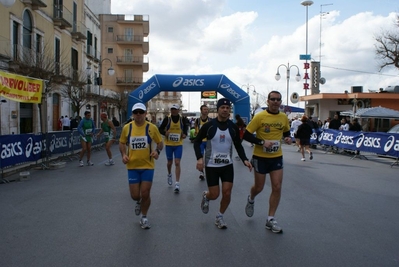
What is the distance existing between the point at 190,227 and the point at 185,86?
15.0 metres

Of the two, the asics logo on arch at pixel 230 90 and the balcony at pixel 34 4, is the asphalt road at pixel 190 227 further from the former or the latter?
the balcony at pixel 34 4

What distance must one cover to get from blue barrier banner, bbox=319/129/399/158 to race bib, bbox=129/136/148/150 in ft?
38.7

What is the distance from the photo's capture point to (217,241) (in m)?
5.13

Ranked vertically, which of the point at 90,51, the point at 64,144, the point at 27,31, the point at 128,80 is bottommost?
the point at 64,144

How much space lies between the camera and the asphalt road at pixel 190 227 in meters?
4.56

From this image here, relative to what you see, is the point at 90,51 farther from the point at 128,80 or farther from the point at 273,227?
the point at 273,227

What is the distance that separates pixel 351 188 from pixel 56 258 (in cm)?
727

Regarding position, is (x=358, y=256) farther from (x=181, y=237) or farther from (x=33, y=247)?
(x=33, y=247)

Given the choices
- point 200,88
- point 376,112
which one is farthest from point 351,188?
point 376,112

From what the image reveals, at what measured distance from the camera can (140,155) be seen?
18.8ft

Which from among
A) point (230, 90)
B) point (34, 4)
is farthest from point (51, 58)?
point (230, 90)

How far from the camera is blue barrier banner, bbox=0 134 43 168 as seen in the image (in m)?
10.4

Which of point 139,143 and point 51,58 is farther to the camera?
point 51,58

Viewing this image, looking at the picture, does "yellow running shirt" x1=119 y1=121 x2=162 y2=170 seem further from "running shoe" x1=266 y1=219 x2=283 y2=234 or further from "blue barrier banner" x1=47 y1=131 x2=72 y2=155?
"blue barrier banner" x1=47 y1=131 x2=72 y2=155
